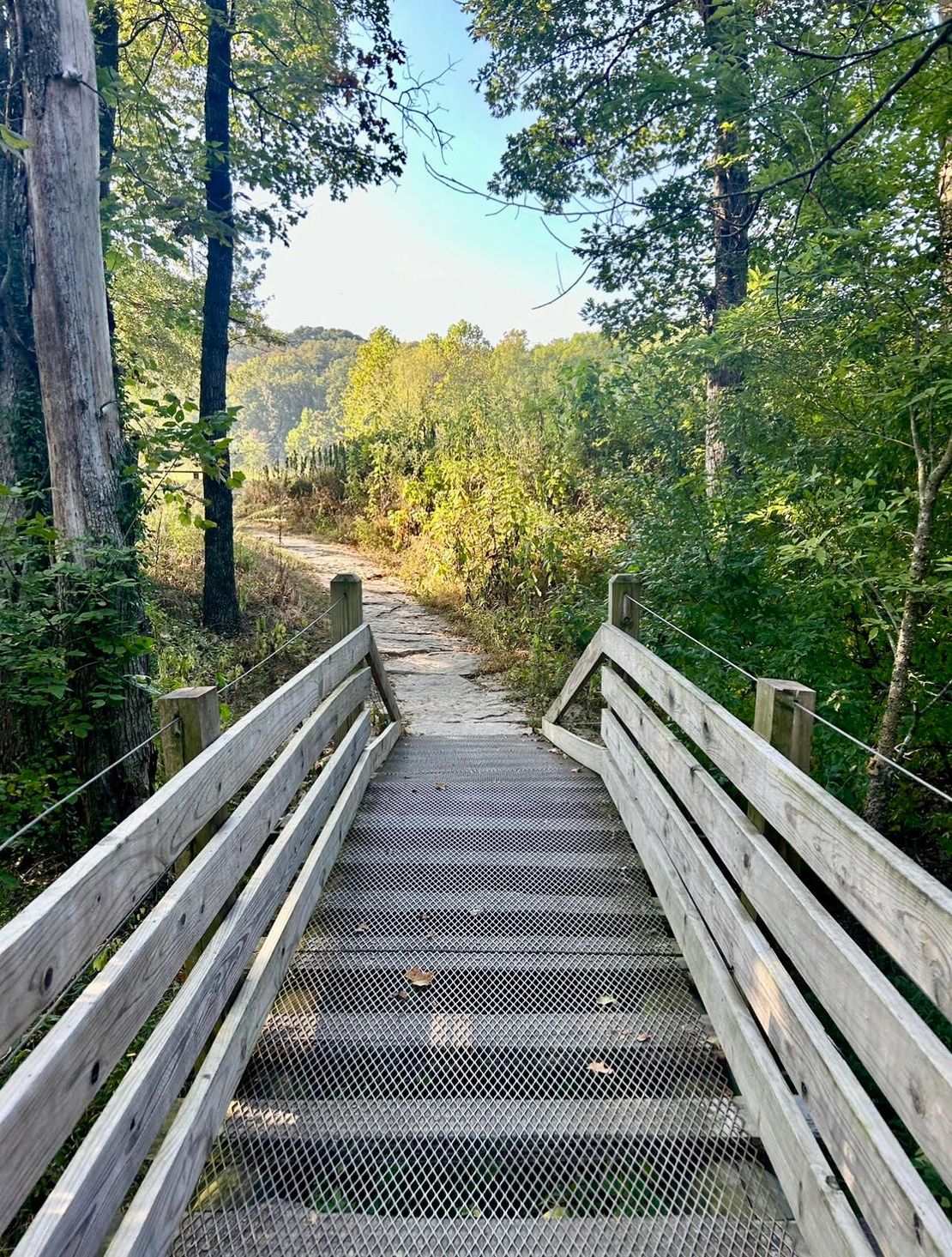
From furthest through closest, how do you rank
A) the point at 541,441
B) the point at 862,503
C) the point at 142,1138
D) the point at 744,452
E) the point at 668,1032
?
the point at 541,441 < the point at 744,452 < the point at 862,503 < the point at 668,1032 < the point at 142,1138

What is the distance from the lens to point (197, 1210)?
1.42 m

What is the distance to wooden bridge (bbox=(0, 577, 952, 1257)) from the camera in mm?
1089

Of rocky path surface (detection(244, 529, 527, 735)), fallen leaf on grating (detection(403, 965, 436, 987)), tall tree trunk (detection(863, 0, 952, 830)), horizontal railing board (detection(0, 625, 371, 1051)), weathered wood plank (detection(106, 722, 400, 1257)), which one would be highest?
tall tree trunk (detection(863, 0, 952, 830))

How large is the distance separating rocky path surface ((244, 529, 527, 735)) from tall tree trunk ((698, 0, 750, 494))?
109 inches

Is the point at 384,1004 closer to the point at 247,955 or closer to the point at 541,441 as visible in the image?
the point at 247,955

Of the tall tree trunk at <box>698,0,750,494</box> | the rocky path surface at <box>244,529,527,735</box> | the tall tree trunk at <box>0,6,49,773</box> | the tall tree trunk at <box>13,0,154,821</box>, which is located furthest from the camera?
the rocky path surface at <box>244,529,527,735</box>

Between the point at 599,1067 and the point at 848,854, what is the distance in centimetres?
101

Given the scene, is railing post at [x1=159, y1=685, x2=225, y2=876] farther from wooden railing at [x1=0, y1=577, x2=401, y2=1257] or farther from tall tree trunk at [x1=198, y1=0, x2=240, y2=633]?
tall tree trunk at [x1=198, y1=0, x2=240, y2=633]

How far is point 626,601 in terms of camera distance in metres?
3.70

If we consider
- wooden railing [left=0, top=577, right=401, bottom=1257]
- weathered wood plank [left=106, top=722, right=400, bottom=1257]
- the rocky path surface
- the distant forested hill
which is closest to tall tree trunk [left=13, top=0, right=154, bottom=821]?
wooden railing [left=0, top=577, right=401, bottom=1257]

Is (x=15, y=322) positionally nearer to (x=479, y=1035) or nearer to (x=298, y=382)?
(x=479, y=1035)

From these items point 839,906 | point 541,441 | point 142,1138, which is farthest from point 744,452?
point 541,441

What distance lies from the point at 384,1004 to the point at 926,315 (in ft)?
10.5

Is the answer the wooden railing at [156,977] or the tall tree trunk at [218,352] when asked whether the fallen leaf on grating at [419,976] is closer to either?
the wooden railing at [156,977]
